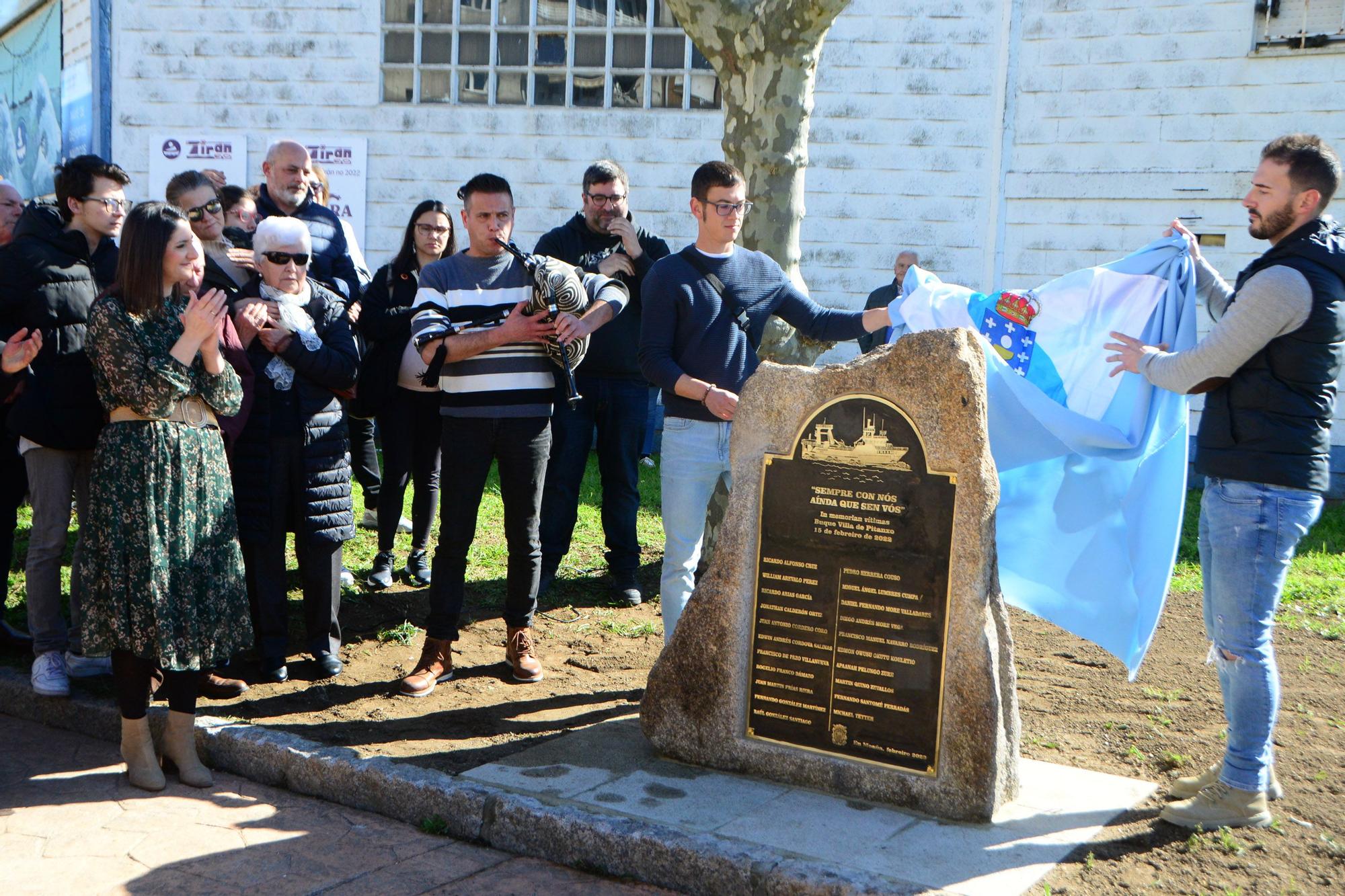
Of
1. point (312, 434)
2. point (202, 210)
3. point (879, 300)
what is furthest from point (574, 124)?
point (312, 434)

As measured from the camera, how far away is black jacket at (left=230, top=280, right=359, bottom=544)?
5.60m

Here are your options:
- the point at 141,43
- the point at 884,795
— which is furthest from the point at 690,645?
the point at 141,43

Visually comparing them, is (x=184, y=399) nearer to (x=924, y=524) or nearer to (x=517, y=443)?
(x=517, y=443)

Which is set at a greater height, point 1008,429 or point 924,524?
point 1008,429

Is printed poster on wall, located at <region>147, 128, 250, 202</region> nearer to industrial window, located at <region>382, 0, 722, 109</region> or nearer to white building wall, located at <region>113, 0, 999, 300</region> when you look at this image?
white building wall, located at <region>113, 0, 999, 300</region>

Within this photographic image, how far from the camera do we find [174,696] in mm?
4777

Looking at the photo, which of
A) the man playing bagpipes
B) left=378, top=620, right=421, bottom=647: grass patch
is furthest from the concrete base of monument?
left=378, top=620, right=421, bottom=647: grass patch

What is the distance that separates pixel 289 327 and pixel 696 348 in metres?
1.88

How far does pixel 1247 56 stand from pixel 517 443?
923cm

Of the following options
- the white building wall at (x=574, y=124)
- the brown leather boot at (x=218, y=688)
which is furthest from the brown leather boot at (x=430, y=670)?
the white building wall at (x=574, y=124)

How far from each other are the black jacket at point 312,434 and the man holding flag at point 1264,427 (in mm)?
3693

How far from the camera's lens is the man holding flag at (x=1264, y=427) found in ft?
13.5

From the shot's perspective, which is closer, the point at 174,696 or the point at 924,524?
the point at 924,524

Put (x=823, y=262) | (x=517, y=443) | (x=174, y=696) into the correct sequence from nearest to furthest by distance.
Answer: (x=174, y=696)
(x=517, y=443)
(x=823, y=262)
